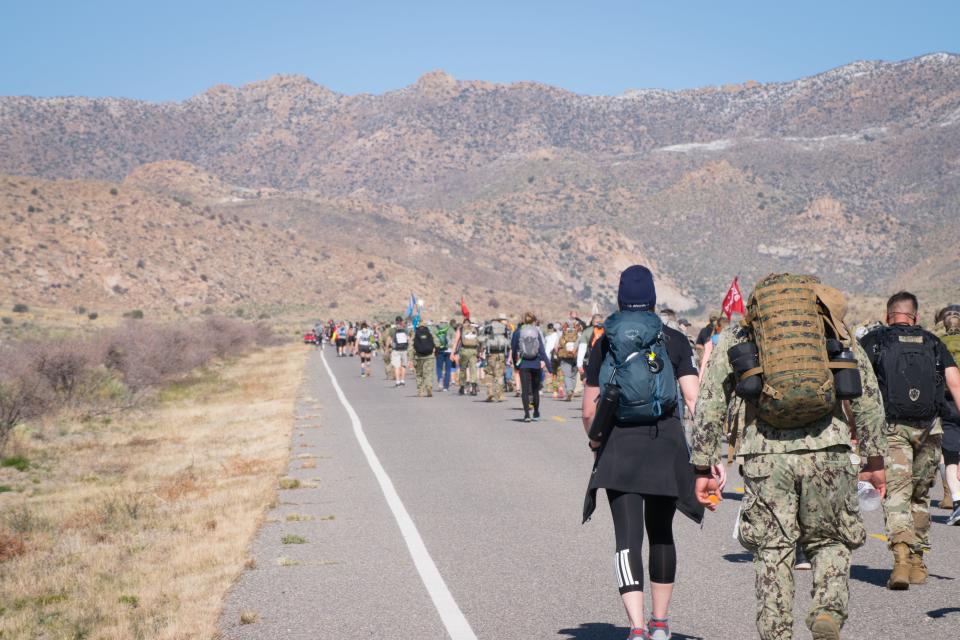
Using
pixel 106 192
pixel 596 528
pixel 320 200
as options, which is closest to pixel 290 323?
pixel 106 192

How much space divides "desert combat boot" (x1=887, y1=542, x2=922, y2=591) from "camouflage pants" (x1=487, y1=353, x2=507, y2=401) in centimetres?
1675

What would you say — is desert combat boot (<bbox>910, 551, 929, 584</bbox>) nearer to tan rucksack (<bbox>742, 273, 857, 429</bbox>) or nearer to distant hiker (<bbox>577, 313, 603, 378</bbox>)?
tan rucksack (<bbox>742, 273, 857, 429</bbox>)

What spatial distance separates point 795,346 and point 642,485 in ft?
4.03

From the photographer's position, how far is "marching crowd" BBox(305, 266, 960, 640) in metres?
4.84

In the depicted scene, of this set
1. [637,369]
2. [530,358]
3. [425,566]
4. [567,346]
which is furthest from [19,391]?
[637,369]

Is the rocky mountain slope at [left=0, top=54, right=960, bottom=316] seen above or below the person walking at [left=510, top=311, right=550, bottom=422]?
above

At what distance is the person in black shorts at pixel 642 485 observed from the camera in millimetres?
5602

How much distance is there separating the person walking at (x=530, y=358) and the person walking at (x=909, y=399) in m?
10.1

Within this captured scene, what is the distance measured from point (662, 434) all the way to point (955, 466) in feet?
13.3

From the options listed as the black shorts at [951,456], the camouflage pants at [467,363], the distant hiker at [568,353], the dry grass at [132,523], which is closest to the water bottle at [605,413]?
the dry grass at [132,523]

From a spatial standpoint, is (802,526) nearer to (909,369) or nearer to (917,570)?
(917,570)

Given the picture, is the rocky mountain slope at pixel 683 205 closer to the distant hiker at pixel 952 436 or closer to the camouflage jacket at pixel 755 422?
the distant hiker at pixel 952 436

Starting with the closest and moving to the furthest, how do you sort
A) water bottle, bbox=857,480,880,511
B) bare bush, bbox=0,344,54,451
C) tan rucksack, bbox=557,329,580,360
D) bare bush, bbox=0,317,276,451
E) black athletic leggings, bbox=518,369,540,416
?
water bottle, bbox=857,480,880,511
black athletic leggings, bbox=518,369,540,416
bare bush, bbox=0,344,54,451
bare bush, bbox=0,317,276,451
tan rucksack, bbox=557,329,580,360

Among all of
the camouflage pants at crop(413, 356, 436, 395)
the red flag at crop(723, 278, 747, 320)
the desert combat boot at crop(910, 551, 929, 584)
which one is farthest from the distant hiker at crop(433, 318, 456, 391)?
the desert combat boot at crop(910, 551, 929, 584)
